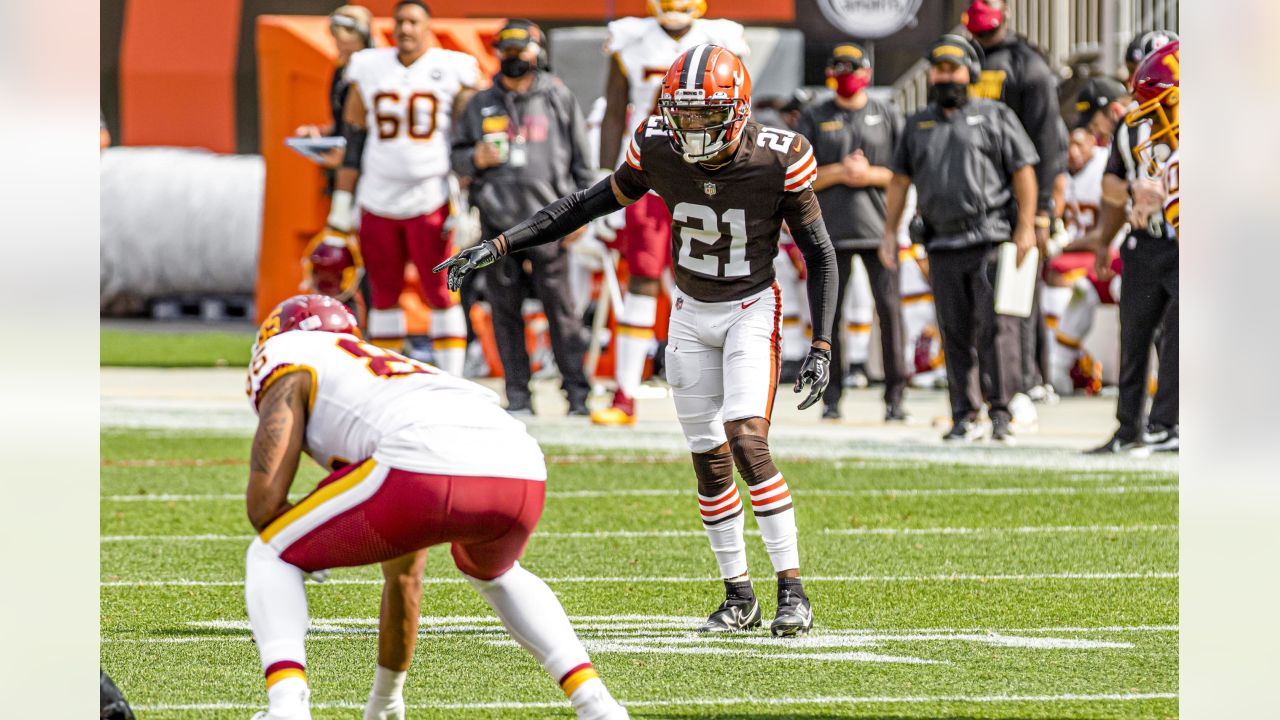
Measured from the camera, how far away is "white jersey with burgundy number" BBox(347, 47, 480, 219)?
37.3ft

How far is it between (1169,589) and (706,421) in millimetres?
1691

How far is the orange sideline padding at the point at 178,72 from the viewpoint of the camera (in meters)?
22.6

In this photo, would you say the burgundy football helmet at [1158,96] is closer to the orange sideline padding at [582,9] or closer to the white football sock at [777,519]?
the white football sock at [777,519]

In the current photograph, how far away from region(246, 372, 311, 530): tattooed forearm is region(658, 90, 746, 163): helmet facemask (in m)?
1.85

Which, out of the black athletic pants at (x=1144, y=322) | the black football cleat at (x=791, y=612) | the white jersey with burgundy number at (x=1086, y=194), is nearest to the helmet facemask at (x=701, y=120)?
the black football cleat at (x=791, y=612)

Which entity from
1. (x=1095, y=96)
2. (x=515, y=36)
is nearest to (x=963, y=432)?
(x=515, y=36)

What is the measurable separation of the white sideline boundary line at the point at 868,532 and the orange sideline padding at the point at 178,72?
15800 mm

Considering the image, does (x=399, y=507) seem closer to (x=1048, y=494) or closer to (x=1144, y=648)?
(x=1144, y=648)

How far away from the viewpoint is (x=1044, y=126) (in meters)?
10.6

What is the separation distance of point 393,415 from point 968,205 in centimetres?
658

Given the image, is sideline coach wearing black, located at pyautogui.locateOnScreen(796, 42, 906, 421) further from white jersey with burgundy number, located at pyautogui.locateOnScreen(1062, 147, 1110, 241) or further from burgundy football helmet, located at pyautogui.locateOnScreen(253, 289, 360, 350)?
burgundy football helmet, located at pyautogui.locateOnScreen(253, 289, 360, 350)

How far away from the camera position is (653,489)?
29.4ft

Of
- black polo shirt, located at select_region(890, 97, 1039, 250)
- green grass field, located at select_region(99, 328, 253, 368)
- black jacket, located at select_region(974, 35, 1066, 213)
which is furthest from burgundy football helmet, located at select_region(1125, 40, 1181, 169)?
green grass field, located at select_region(99, 328, 253, 368)

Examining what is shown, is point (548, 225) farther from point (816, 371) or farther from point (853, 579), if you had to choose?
point (853, 579)
